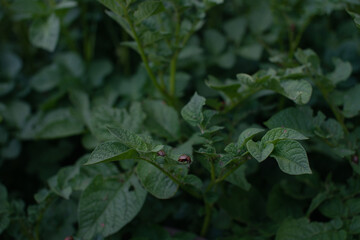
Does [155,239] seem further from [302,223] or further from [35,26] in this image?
[35,26]

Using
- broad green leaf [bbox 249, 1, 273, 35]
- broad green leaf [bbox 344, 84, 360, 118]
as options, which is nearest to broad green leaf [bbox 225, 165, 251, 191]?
broad green leaf [bbox 344, 84, 360, 118]

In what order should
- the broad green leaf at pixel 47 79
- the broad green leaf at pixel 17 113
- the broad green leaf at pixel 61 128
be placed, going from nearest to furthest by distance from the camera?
the broad green leaf at pixel 61 128 < the broad green leaf at pixel 17 113 < the broad green leaf at pixel 47 79

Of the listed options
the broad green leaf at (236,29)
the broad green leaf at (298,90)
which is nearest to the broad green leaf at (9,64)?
the broad green leaf at (236,29)

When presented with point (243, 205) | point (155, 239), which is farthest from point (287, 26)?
point (155, 239)

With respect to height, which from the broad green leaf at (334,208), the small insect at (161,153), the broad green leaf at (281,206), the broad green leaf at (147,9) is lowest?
the broad green leaf at (281,206)

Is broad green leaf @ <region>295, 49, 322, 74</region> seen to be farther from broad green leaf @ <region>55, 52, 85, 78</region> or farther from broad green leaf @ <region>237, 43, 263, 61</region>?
broad green leaf @ <region>55, 52, 85, 78</region>

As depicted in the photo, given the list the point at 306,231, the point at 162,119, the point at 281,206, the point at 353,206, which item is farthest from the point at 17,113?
the point at 353,206

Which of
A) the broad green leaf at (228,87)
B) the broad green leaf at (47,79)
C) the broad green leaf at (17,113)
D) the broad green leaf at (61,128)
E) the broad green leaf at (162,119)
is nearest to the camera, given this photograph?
the broad green leaf at (228,87)

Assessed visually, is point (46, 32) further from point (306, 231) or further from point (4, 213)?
point (306, 231)

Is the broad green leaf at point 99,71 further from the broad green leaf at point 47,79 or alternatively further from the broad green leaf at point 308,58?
the broad green leaf at point 308,58
